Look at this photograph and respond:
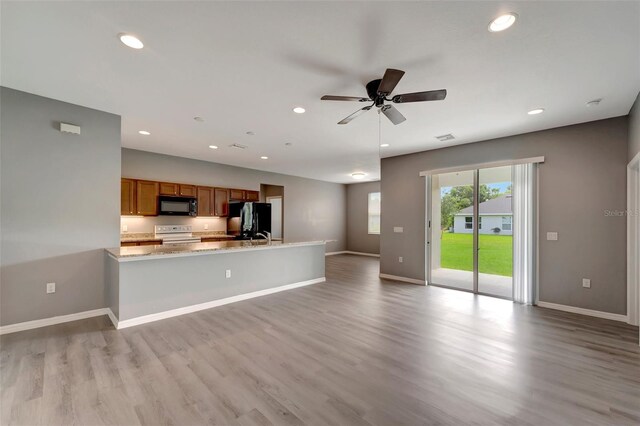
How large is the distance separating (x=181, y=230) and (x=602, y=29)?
7.20 m

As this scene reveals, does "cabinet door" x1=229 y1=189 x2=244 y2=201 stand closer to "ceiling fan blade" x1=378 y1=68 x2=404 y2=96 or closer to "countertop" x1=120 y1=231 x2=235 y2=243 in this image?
"countertop" x1=120 y1=231 x2=235 y2=243

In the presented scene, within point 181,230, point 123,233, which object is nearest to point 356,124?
point 181,230

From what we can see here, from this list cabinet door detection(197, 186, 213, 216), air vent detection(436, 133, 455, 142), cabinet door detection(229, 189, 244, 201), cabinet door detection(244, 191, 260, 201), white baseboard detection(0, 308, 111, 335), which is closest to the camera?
white baseboard detection(0, 308, 111, 335)

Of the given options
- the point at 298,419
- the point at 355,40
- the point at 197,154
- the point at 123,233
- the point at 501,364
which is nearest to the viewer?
the point at 298,419

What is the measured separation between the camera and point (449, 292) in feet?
16.2

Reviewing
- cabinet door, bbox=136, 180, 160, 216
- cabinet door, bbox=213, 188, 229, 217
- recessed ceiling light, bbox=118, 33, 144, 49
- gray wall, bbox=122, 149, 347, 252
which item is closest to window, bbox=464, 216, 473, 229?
gray wall, bbox=122, 149, 347, 252

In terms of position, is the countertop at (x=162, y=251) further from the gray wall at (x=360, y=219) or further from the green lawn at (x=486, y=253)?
the gray wall at (x=360, y=219)

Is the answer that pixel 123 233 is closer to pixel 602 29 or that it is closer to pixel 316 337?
pixel 316 337

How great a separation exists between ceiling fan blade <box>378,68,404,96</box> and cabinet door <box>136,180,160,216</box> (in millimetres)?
5317

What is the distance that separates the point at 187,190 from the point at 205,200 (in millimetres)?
487

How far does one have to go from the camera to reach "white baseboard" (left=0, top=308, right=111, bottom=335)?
305cm

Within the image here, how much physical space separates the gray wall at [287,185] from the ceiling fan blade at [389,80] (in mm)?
3787

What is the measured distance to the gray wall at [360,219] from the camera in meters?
9.91

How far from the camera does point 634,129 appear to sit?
3.26 meters
